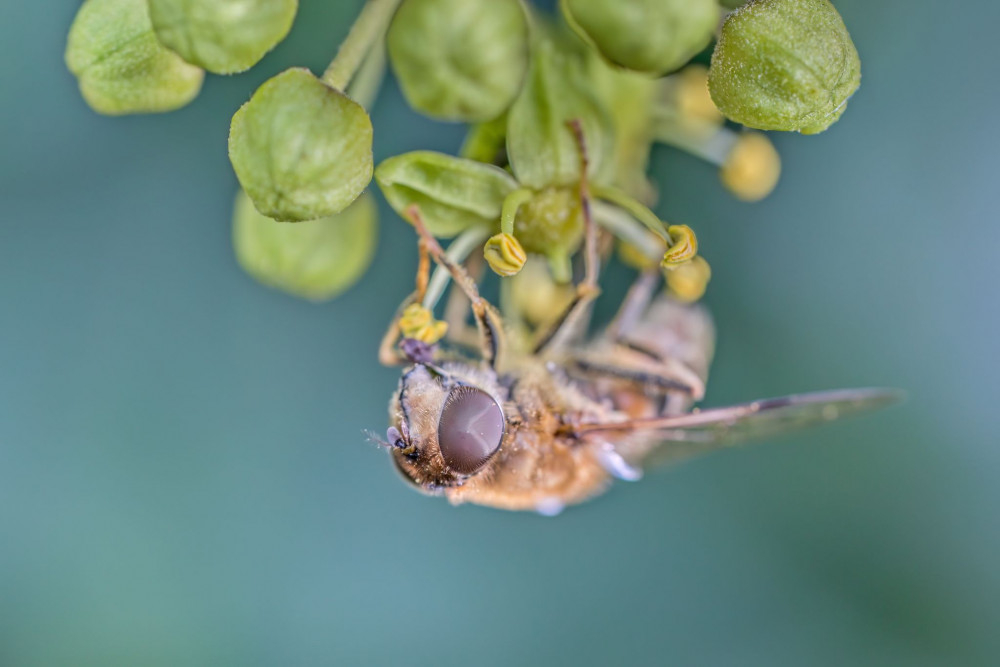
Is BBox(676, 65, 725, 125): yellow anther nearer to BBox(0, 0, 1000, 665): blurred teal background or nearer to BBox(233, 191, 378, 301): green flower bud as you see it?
BBox(0, 0, 1000, 665): blurred teal background

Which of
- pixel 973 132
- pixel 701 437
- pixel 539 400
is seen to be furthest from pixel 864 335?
pixel 539 400

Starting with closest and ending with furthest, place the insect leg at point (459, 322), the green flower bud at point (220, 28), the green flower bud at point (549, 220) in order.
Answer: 1. the green flower bud at point (220, 28)
2. the green flower bud at point (549, 220)
3. the insect leg at point (459, 322)

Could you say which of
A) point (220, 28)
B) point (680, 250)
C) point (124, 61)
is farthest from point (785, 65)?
point (124, 61)

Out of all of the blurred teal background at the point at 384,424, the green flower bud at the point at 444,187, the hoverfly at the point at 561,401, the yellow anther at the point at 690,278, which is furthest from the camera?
the blurred teal background at the point at 384,424

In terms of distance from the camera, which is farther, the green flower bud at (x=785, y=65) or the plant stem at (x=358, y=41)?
the plant stem at (x=358, y=41)

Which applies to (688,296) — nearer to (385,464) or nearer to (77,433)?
(385,464)

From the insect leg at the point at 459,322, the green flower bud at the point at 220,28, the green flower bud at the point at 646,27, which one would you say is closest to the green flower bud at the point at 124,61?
the green flower bud at the point at 220,28

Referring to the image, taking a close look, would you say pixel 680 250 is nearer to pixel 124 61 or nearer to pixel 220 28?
pixel 220 28

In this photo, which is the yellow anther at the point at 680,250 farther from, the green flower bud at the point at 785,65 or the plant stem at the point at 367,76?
the plant stem at the point at 367,76
